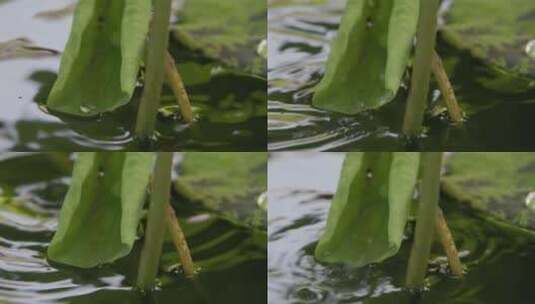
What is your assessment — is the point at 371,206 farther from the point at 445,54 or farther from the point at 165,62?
the point at 445,54

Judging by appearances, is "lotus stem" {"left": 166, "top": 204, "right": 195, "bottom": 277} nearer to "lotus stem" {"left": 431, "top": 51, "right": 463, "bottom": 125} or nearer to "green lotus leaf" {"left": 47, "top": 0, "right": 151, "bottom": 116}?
"green lotus leaf" {"left": 47, "top": 0, "right": 151, "bottom": 116}

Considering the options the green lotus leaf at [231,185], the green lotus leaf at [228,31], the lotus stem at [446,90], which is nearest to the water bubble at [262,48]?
the green lotus leaf at [228,31]

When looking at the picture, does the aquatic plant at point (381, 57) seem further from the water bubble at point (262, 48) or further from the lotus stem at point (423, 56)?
the water bubble at point (262, 48)

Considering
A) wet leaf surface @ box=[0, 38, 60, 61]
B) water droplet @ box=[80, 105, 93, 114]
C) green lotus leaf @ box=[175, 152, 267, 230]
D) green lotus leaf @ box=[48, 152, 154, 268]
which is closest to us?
green lotus leaf @ box=[48, 152, 154, 268]

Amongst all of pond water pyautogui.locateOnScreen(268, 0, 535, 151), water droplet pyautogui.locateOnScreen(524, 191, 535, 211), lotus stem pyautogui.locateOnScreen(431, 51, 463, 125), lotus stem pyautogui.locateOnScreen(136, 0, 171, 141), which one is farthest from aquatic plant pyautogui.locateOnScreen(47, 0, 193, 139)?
water droplet pyautogui.locateOnScreen(524, 191, 535, 211)

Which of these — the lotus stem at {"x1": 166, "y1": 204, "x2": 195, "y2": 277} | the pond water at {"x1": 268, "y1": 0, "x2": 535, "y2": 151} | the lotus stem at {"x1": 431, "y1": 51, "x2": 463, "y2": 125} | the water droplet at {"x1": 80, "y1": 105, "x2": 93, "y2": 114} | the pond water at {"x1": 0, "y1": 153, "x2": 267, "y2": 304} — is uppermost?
the lotus stem at {"x1": 431, "y1": 51, "x2": 463, "y2": 125}

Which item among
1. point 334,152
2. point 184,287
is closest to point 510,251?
point 334,152
